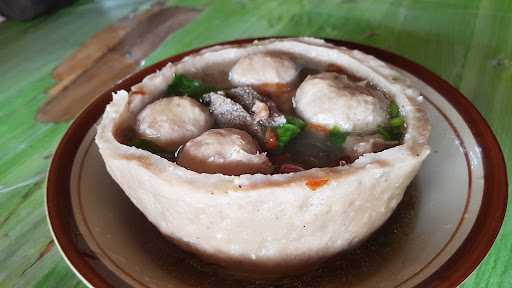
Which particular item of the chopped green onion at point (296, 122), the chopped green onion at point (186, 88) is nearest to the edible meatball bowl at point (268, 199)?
the chopped green onion at point (186, 88)

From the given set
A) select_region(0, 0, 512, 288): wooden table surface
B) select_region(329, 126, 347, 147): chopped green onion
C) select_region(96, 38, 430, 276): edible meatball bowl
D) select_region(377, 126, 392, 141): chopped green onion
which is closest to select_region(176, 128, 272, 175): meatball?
select_region(96, 38, 430, 276): edible meatball bowl

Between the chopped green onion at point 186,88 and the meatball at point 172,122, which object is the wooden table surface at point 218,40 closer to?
the meatball at point 172,122

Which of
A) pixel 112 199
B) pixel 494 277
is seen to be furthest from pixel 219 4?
pixel 494 277

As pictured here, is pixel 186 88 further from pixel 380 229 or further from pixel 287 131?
pixel 380 229

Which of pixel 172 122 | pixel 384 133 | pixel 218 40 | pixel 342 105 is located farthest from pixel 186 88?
pixel 218 40

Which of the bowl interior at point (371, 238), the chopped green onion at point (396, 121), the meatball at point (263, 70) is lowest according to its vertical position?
the bowl interior at point (371, 238)

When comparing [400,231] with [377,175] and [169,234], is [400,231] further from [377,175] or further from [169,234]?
[169,234]
